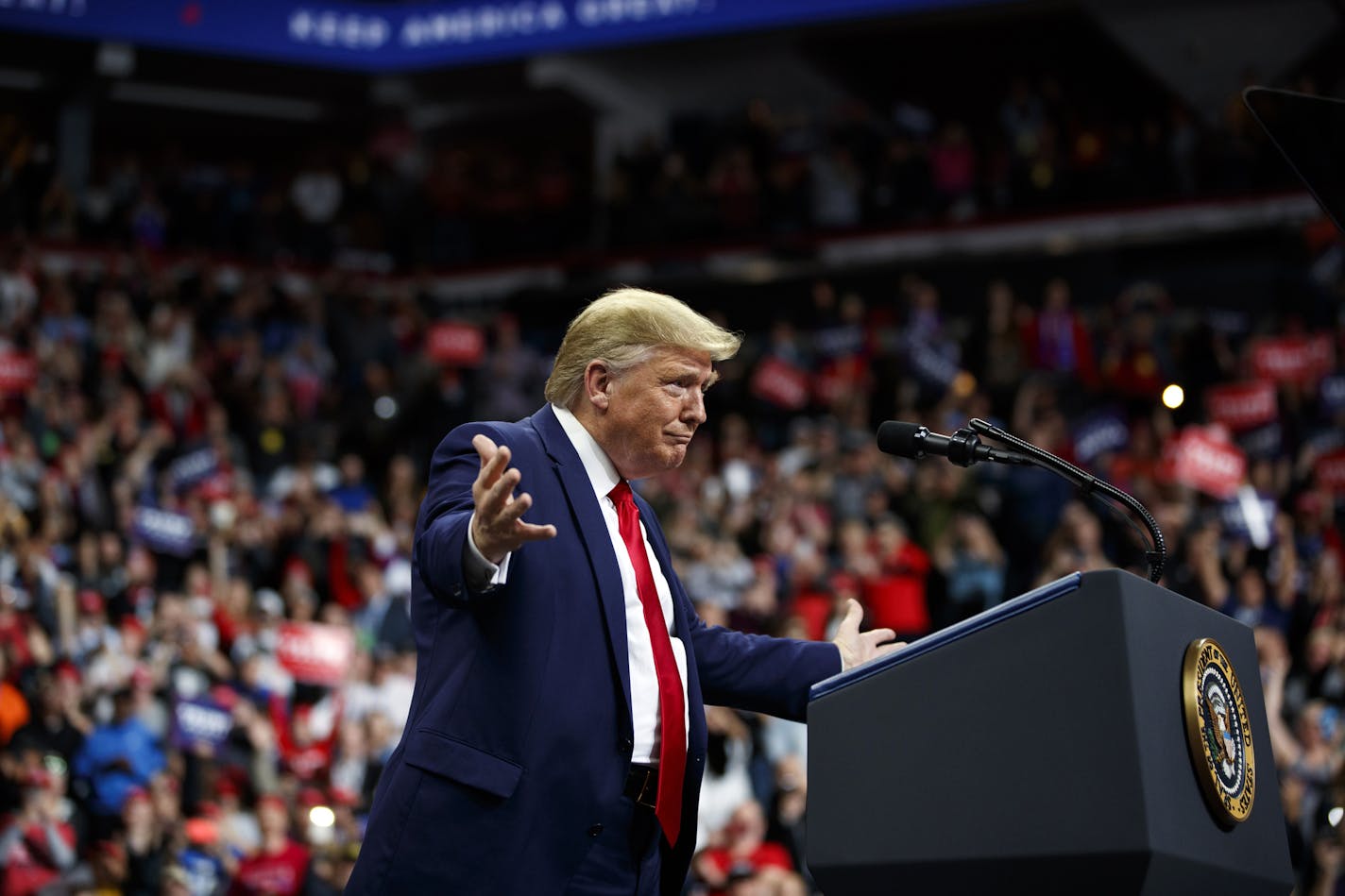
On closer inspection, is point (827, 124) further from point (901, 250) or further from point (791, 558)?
point (791, 558)

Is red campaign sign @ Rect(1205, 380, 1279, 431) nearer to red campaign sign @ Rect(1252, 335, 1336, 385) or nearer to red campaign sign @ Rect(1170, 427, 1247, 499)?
red campaign sign @ Rect(1252, 335, 1336, 385)

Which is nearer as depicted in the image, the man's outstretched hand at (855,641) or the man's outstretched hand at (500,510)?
the man's outstretched hand at (500,510)

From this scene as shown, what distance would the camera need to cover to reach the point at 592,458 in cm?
256

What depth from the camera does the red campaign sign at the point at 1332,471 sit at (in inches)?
347

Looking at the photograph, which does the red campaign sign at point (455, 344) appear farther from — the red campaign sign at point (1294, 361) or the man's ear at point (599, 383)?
the man's ear at point (599, 383)

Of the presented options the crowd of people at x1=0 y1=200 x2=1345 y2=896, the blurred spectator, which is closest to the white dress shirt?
the crowd of people at x1=0 y1=200 x2=1345 y2=896

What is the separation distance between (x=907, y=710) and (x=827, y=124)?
14.2 metres

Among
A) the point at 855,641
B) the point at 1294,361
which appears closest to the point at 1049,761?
the point at 855,641

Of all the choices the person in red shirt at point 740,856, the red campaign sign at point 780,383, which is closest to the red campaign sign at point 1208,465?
the person in red shirt at point 740,856

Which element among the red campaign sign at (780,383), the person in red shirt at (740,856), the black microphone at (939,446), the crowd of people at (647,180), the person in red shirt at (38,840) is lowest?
the person in red shirt at (38,840)

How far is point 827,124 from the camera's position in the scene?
15.9 m

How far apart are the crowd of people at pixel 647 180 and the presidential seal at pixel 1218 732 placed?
39.4 feet

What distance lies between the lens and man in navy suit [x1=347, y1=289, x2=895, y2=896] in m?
2.23

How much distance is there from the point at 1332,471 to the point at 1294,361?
4.24 feet
